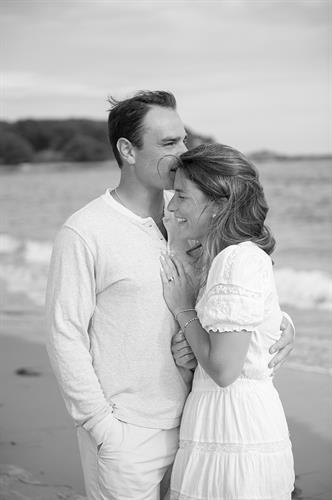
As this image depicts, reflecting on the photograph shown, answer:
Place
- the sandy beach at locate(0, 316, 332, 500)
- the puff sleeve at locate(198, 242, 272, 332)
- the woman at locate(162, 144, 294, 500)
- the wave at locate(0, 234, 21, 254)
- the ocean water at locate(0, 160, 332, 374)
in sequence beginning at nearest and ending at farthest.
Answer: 1. the puff sleeve at locate(198, 242, 272, 332)
2. the woman at locate(162, 144, 294, 500)
3. the sandy beach at locate(0, 316, 332, 500)
4. the ocean water at locate(0, 160, 332, 374)
5. the wave at locate(0, 234, 21, 254)

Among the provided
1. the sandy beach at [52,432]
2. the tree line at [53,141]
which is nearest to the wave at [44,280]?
the sandy beach at [52,432]

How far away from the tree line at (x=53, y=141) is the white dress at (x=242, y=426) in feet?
74.4

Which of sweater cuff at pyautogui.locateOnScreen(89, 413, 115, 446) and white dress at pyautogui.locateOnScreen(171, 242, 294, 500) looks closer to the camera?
white dress at pyautogui.locateOnScreen(171, 242, 294, 500)

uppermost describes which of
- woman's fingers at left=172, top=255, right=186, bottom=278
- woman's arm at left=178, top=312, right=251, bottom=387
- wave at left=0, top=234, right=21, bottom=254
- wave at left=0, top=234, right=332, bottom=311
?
woman's fingers at left=172, top=255, right=186, bottom=278

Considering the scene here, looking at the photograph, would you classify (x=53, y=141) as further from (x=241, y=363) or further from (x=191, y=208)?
(x=241, y=363)

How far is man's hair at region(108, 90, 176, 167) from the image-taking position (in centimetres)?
288

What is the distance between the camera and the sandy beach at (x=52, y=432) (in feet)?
14.7

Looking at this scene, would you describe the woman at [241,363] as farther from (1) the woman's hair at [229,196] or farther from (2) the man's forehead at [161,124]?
(2) the man's forehead at [161,124]

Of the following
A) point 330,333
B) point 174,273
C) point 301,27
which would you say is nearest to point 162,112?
point 174,273

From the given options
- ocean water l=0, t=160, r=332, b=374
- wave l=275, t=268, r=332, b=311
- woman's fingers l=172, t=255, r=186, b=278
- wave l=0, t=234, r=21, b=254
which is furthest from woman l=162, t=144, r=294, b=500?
wave l=0, t=234, r=21, b=254

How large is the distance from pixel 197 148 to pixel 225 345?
0.66 meters

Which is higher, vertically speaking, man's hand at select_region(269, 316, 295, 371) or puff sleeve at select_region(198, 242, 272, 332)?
puff sleeve at select_region(198, 242, 272, 332)

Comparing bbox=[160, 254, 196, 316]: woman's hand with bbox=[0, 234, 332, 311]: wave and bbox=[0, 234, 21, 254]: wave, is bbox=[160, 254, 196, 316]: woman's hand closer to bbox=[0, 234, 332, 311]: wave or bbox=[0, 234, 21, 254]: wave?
bbox=[0, 234, 332, 311]: wave

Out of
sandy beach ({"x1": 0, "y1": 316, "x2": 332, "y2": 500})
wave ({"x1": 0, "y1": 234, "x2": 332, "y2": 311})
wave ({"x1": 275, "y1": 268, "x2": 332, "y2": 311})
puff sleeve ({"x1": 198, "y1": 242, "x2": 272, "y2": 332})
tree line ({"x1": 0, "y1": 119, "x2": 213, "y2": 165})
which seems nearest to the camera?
puff sleeve ({"x1": 198, "y1": 242, "x2": 272, "y2": 332})
